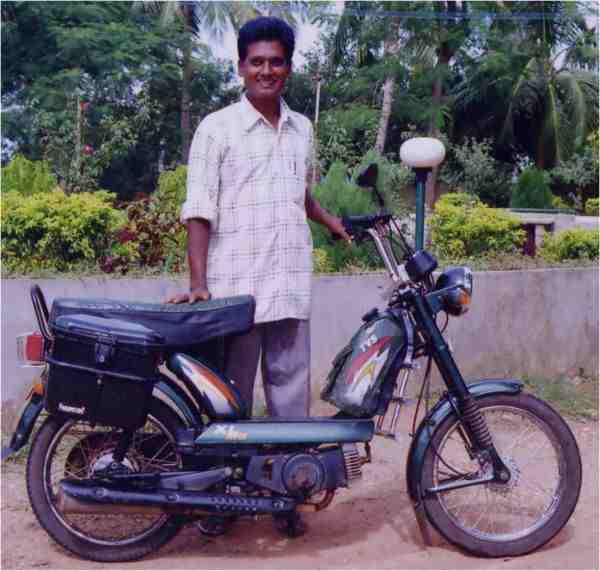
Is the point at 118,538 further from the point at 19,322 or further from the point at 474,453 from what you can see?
the point at 19,322

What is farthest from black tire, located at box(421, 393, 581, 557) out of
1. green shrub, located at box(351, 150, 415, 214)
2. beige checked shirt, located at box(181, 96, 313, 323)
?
green shrub, located at box(351, 150, 415, 214)

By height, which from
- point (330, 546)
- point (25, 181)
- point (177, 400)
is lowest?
point (330, 546)

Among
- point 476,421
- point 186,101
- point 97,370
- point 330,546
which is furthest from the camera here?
point 186,101

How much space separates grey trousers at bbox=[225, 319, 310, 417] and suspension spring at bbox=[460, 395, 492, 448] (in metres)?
0.66

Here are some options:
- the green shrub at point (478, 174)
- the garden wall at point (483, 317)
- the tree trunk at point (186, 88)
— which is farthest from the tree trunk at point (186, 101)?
the garden wall at point (483, 317)

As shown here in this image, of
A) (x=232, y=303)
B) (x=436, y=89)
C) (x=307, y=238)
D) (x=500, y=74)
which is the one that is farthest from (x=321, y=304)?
(x=500, y=74)

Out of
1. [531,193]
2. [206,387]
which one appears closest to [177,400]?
[206,387]

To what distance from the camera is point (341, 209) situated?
6.41 m

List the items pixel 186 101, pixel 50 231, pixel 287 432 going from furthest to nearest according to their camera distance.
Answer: pixel 186 101 < pixel 50 231 < pixel 287 432

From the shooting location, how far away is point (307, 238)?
3.36m

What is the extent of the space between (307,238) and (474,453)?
1.08m

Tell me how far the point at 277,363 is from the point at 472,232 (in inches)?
146

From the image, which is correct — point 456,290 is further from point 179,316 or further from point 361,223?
point 179,316

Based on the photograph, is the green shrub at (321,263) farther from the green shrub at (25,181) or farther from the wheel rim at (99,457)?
the wheel rim at (99,457)
